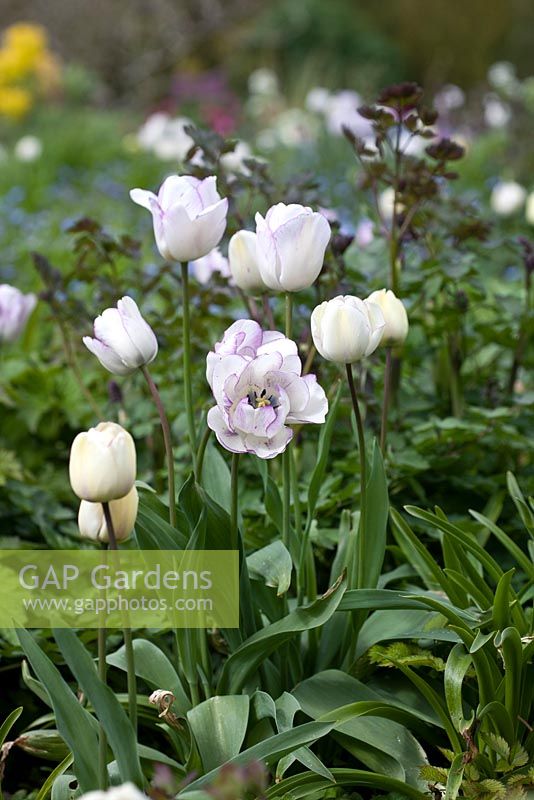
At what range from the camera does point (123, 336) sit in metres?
1.22

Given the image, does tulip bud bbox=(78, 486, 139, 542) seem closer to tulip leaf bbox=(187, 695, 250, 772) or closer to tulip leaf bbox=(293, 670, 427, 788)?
tulip leaf bbox=(187, 695, 250, 772)

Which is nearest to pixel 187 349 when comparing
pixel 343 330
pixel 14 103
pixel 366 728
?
pixel 343 330

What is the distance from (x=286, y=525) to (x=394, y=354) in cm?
77

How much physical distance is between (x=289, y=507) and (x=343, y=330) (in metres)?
0.32

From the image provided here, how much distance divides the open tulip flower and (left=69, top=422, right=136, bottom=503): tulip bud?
0.13 m

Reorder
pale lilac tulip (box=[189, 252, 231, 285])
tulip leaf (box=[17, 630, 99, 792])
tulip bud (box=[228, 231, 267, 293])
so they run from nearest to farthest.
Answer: tulip leaf (box=[17, 630, 99, 792]) < tulip bud (box=[228, 231, 267, 293]) < pale lilac tulip (box=[189, 252, 231, 285])

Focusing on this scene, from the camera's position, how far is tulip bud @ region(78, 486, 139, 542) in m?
1.12

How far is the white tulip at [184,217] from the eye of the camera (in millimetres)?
1271

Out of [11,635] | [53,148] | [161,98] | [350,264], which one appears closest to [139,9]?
[161,98]

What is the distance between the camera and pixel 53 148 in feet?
21.8

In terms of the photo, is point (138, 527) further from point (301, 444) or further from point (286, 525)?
point (301, 444)

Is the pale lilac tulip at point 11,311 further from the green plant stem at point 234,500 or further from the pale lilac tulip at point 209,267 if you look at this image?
the green plant stem at point 234,500

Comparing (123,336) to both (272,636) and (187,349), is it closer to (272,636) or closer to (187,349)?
(187,349)
